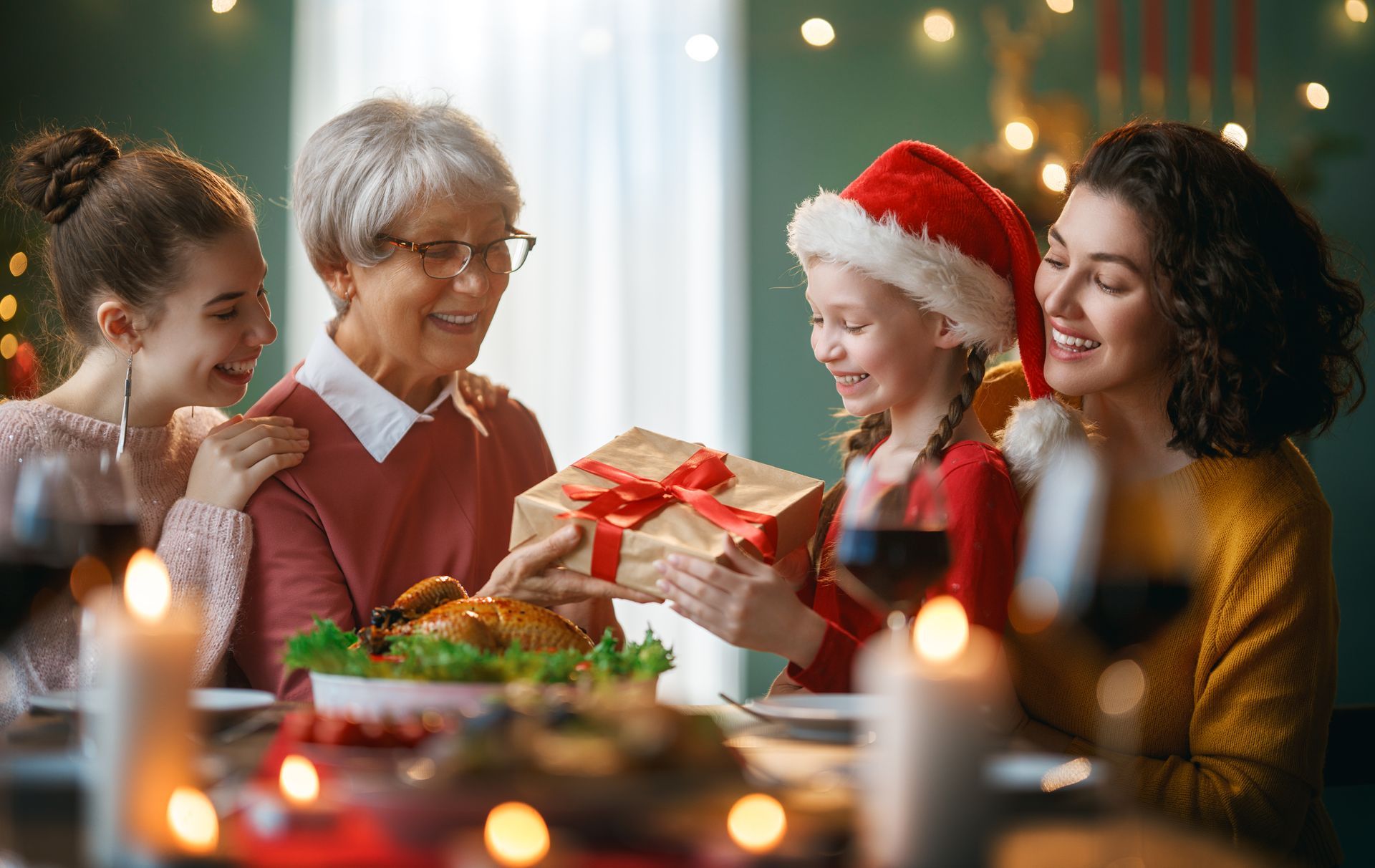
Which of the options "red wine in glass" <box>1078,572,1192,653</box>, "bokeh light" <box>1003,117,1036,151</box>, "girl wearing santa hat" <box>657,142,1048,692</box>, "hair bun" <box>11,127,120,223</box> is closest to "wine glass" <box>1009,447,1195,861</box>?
"red wine in glass" <box>1078,572,1192,653</box>

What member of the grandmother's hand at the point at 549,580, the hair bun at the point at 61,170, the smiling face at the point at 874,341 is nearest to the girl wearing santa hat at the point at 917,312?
the smiling face at the point at 874,341

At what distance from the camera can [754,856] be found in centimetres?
74

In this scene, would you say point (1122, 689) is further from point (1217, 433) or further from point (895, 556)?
point (895, 556)

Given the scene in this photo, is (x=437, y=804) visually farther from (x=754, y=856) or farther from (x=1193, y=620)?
(x=1193, y=620)

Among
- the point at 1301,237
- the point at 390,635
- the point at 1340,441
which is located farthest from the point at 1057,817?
the point at 1340,441

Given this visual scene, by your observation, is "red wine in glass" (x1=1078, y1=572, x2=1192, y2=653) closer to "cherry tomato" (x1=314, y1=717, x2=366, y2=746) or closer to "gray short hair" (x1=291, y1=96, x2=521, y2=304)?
"cherry tomato" (x1=314, y1=717, x2=366, y2=746)

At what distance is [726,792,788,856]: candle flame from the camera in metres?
0.76

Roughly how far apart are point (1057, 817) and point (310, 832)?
1.67 feet

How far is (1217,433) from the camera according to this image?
171 cm

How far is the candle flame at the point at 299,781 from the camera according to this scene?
850 millimetres

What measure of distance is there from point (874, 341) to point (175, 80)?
3167mm

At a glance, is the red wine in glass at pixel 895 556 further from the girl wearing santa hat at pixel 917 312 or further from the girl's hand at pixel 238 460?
the girl's hand at pixel 238 460

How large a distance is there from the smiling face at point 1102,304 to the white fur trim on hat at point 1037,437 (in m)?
0.05

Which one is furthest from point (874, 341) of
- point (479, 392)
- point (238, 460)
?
point (238, 460)
